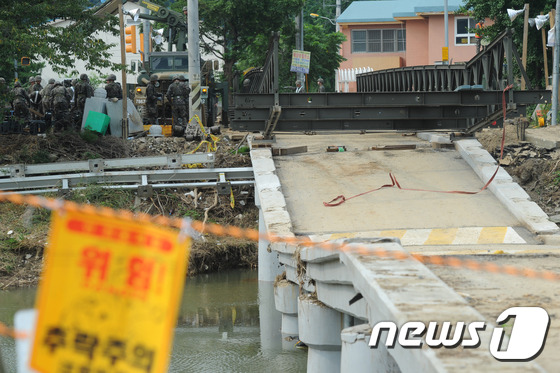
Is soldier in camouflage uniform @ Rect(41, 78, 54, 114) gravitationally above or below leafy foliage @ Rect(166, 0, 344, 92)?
below

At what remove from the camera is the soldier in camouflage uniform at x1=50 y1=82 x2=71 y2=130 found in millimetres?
19906

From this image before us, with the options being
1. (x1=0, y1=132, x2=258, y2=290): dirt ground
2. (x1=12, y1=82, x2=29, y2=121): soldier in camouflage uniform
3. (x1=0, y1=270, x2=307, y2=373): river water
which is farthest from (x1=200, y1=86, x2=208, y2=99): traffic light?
(x1=0, y1=270, x2=307, y2=373): river water

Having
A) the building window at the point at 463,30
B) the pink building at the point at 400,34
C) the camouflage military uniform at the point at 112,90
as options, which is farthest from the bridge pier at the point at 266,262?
the building window at the point at 463,30

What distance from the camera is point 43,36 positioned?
17156mm

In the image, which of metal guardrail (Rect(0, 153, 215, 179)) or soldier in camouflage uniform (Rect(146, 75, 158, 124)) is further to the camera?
soldier in camouflage uniform (Rect(146, 75, 158, 124))

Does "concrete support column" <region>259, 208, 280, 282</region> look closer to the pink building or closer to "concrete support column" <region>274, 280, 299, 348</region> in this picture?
"concrete support column" <region>274, 280, 299, 348</region>

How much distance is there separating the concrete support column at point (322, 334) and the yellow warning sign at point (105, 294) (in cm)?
479

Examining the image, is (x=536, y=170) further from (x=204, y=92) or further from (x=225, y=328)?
(x=204, y=92)

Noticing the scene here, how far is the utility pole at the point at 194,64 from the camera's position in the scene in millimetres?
20234

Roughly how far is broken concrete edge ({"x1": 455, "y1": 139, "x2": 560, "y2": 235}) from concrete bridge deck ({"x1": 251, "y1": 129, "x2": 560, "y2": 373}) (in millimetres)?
18

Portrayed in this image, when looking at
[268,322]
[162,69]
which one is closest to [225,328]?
[268,322]

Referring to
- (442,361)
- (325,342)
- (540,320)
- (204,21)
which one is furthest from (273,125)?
(204,21)

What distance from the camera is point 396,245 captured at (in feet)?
23.3

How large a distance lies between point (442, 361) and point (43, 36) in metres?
14.4
